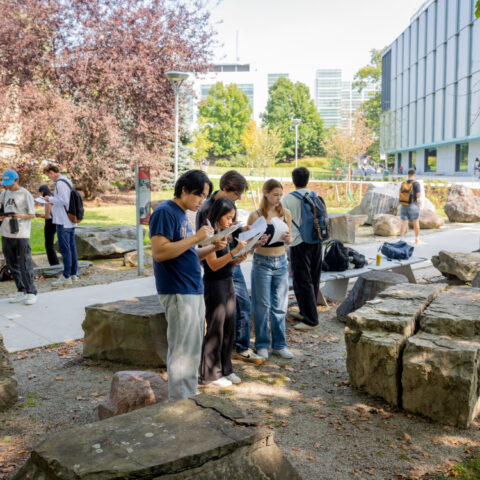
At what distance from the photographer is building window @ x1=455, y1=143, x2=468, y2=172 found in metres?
46.4

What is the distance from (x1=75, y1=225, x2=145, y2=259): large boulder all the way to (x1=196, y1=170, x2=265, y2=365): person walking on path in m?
6.38

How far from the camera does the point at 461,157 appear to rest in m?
47.1

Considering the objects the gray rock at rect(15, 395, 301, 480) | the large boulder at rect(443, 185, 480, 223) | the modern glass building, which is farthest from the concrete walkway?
the modern glass building

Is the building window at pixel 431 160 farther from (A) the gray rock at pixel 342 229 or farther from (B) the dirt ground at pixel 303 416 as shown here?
(B) the dirt ground at pixel 303 416

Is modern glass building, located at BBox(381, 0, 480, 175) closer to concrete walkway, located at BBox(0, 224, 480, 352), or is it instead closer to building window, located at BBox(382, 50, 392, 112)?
building window, located at BBox(382, 50, 392, 112)

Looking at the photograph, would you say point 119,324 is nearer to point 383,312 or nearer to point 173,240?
point 173,240

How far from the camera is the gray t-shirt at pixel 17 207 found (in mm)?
7121

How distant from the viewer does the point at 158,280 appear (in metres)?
3.52

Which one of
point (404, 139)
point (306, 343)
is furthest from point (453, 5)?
point (306, 343)

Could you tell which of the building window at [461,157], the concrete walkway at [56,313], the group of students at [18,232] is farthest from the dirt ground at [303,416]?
the building window at [461,157]

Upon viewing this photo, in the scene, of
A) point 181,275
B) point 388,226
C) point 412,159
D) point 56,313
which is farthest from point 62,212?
point 412,159

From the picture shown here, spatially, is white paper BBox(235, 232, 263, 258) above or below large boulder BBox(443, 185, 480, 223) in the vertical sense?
above

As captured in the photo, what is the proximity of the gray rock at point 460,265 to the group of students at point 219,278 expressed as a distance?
3250 mm

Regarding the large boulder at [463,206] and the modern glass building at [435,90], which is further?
the modern glass building at [435,90]
